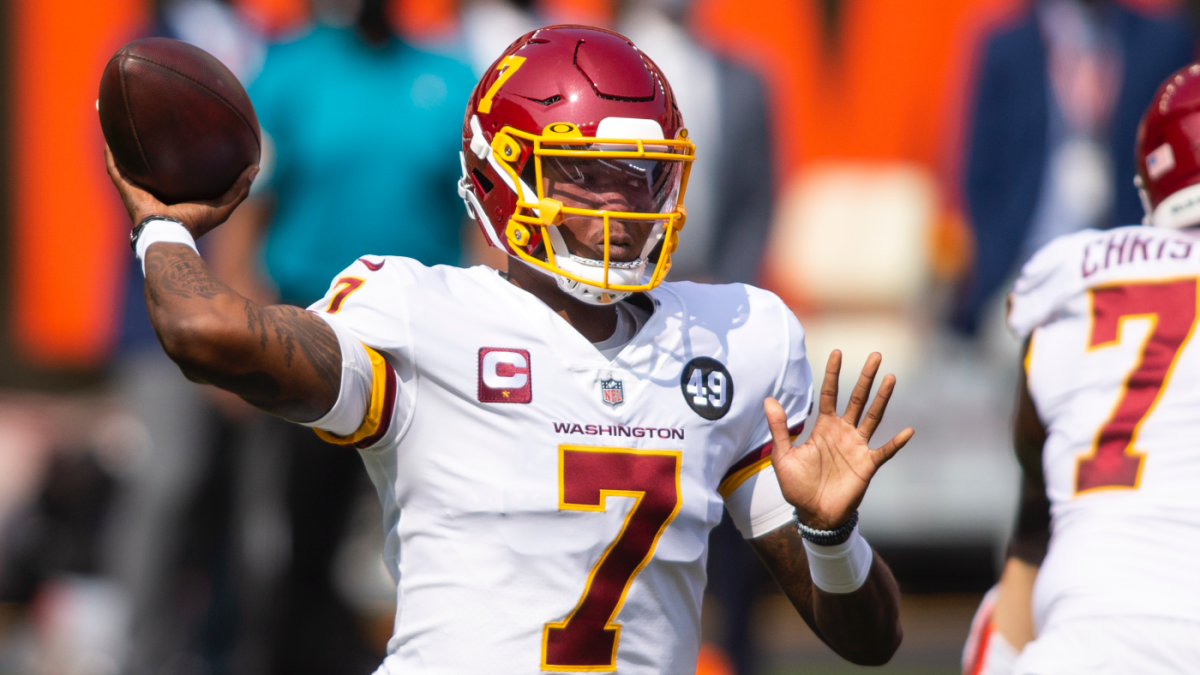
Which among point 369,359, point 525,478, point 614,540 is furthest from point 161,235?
point 614,540

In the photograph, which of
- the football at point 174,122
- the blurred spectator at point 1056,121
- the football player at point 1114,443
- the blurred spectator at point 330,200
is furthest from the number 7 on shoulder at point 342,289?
the blurred spectator at point 1056,121

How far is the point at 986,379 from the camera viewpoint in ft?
23.8

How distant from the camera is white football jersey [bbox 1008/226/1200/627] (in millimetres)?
2723

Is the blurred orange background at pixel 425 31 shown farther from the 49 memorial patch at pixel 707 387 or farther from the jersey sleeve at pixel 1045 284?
the 49 memorial patch at pixel 707 387

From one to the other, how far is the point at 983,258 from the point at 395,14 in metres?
2.20

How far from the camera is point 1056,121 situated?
5172 mm

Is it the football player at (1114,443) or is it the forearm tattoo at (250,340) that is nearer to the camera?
the forearm tattoo at (250,340)

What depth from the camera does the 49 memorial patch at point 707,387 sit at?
7.93 feet

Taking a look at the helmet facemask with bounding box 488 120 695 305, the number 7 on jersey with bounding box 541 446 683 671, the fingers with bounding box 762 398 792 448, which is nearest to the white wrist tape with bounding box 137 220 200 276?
the helmet facemask with bounding box 488 120 695 305

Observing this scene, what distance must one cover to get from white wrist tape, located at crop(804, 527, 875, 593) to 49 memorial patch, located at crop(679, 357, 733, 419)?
27cm

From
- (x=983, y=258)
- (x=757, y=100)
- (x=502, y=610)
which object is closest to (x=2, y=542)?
(x=757, y=100)

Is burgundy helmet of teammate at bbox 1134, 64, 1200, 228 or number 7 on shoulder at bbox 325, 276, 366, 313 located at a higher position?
burgundy helmet of teammate at bbox 1134, 64, 1200, 228

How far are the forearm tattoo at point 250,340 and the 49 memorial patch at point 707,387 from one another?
23.6 inches

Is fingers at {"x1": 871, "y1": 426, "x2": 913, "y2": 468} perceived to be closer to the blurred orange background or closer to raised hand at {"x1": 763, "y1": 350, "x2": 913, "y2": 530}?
raised hand at {"x1": 763, "y1": 350, "x2": 913, "y2": 530}
